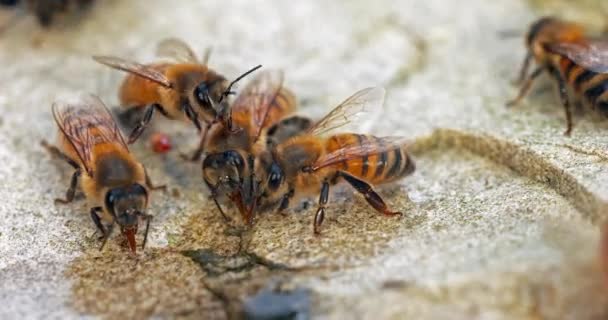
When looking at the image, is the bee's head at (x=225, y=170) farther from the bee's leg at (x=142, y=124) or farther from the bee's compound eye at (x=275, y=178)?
the bee's leg at (x=142, y=124)

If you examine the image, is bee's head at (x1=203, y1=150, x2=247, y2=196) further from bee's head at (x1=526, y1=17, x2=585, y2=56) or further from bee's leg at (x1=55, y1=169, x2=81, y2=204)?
bee's head at (x1=526, y1=17, x2=585, y2=56)

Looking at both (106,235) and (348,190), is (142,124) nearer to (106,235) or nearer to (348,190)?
(106,235)

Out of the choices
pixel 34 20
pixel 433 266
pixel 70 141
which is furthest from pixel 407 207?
pixel 34 20

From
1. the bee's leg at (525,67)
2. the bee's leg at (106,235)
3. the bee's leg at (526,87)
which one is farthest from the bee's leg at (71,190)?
the bee's leg at (525,67)

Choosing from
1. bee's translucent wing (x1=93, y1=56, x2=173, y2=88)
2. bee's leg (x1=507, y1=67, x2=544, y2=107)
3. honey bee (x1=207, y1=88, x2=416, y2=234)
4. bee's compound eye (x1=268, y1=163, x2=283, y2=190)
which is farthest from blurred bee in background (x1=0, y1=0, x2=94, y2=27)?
bee's leg (x1=507, y1=67, x2=544, y2=107)

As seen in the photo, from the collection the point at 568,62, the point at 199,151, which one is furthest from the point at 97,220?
the point at 568,62

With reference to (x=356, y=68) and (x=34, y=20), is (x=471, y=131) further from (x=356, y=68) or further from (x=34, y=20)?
(x=34, y=20)
